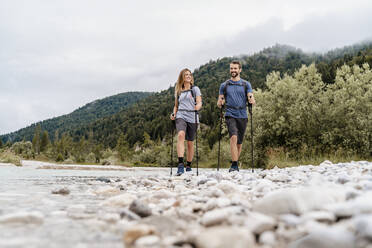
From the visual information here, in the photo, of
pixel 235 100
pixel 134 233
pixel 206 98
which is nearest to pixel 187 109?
pixel 235 100

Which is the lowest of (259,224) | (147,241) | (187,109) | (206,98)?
(147,241)

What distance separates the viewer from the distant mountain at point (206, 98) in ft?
305

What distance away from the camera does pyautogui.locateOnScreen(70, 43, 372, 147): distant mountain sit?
305ft

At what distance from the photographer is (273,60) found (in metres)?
144

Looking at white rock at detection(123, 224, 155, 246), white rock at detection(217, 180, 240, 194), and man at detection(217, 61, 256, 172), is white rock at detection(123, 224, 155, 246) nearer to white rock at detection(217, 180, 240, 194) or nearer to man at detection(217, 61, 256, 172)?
white rock at detection(217, 180, 240, 194)

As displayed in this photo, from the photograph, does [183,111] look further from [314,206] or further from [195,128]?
[314,206]

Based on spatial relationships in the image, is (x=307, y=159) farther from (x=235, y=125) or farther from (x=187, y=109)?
(x=187, y=109)

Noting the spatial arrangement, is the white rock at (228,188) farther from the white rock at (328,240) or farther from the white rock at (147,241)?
the white rock at (328,240)

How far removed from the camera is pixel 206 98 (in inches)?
3917

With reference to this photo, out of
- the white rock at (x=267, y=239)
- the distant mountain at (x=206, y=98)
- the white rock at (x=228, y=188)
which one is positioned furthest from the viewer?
the distant mountain at (x=206, y=98)

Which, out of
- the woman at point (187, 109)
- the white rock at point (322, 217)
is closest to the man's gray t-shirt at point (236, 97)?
the woman at point (187, 109)

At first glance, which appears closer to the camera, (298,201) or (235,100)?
(298,201)

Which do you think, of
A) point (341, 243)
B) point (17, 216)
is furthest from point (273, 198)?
point (17, 216)

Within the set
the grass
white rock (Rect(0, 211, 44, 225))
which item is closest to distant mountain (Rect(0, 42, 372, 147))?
the grass
